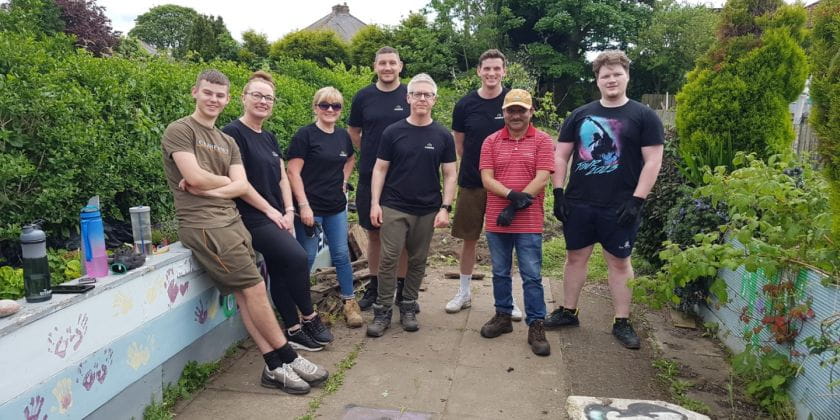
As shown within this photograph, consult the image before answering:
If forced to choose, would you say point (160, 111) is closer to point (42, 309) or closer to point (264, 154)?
point (264, 154)

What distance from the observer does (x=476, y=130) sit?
4.41 metres

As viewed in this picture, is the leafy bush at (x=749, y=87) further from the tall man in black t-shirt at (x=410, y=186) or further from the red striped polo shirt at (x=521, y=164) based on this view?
Result: the tall man in black t-shirt at (x=410, y=186)

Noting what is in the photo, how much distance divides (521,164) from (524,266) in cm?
72

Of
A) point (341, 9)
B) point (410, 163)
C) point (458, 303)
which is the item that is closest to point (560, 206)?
point (410, 163)

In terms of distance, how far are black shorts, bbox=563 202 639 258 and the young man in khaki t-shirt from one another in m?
1.99

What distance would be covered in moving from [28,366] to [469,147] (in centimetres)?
314

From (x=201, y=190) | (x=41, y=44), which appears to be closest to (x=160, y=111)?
(x=41, y=44)

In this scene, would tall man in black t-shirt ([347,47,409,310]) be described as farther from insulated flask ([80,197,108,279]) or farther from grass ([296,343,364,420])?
insulated flask ([80,197,108,279])

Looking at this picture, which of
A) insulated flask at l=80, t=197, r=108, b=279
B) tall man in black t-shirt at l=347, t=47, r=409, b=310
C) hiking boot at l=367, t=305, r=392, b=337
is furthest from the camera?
tall man in black t-shirt at l=347, t=47, r=409, b=310

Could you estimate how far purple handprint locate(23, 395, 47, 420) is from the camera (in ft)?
7.21

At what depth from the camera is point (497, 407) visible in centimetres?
319

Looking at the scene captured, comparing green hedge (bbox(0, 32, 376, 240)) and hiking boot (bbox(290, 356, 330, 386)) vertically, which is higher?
green hedge (bbox(0, 32, 376, 240))

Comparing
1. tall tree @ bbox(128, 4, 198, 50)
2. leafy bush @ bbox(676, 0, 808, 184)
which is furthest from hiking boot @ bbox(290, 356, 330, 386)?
tall tree @ bbox(128, 4, 198, 50)

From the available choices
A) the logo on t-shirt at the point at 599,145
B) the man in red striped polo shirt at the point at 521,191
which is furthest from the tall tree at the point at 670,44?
the man in red striped polo shirt at the point at 521,191
